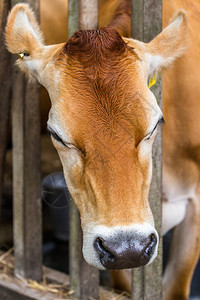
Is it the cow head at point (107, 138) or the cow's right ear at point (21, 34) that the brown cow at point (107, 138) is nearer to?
the cow head at point (107, 138)

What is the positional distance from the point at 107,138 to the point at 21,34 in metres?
0.71

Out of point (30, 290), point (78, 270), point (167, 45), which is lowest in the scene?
point (30, 290)

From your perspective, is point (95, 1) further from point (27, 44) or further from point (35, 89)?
point (35, 89)

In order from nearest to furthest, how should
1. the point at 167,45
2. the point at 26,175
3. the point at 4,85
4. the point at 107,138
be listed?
the point at 107,138 → the point at 167,45 → the point at 26,175 → the point at 4,85

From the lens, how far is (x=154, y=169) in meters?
2.42

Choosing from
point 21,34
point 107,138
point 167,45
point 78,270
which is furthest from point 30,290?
point 167,45

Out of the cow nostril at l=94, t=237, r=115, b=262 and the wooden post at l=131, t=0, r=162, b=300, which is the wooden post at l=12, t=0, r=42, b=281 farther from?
the cow nostril at l=94, t=237, r=115, b=262

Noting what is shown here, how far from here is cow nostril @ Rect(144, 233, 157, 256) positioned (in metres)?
1.79

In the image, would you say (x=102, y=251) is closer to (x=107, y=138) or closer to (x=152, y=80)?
(x=107, y=138)

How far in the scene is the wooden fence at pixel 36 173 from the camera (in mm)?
2389

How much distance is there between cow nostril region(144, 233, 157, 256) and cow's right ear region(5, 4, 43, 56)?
1.02 m

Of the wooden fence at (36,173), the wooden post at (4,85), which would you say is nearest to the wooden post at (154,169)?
the wooden fence at (36,173)

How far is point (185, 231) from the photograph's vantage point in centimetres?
311

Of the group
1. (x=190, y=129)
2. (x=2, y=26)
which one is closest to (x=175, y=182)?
(x=190, y=129)
